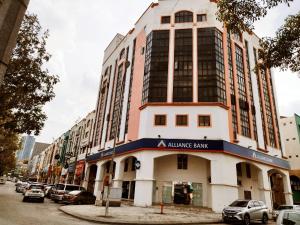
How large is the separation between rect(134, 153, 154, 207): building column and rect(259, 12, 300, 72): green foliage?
688 inches

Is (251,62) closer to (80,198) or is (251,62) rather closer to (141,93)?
(141,93)

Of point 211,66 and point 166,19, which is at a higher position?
point 166,19

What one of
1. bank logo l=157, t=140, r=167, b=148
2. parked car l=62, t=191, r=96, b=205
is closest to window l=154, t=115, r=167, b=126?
bank logo l=157, t=140, r=167, b=148

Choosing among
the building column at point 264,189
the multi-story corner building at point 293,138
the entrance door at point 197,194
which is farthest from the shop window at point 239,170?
the multi-story corner building at point 293,138

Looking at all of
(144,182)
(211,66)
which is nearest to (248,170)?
(211,66)

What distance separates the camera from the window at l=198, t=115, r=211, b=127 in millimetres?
25766

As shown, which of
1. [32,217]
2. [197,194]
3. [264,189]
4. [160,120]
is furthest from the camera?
[264,189]

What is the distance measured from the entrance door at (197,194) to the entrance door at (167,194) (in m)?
2.42

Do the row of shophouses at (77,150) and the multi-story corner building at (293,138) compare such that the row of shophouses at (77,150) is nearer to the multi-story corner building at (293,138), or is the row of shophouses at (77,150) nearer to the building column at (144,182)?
the building column at (144,182)

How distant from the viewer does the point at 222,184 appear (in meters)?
22.8

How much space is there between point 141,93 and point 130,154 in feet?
25.3

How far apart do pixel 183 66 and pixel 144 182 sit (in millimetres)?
14141

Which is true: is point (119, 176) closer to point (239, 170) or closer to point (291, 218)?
point (239, 170)

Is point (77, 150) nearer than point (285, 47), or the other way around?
point (285, 47)
